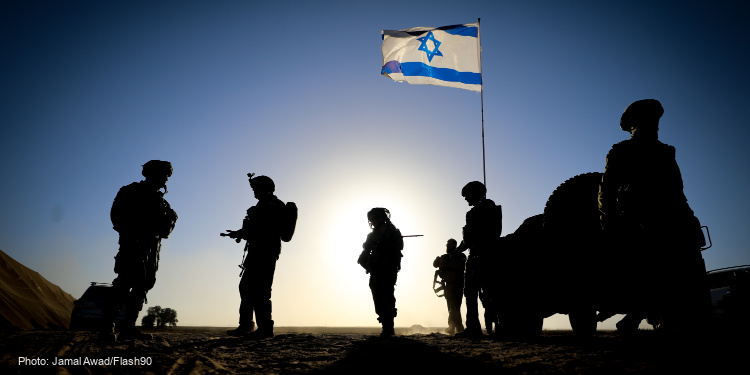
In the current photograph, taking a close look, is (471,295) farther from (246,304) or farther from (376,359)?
(246,304)

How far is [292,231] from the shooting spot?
559cm

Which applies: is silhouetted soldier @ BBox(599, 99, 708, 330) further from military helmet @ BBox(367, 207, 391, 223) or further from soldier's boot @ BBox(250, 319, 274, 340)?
soldier's boot @ BBox(250, 319, 274, 340)

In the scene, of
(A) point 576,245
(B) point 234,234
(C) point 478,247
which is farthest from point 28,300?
(A) point 576,245

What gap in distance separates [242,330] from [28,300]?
14285 millimetres

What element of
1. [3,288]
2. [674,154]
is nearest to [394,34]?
[674,154]

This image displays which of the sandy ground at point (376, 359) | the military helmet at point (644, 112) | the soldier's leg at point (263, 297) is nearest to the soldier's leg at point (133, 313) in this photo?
the sandy ground at point (376, 359)

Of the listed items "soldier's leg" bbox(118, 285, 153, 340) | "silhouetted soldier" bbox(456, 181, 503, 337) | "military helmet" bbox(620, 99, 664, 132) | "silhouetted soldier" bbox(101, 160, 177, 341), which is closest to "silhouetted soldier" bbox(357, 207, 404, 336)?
"silhouetted soldier" bbox(456, 181, 503, 337)

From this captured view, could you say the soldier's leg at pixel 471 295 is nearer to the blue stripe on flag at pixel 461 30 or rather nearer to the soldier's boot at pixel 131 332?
the soldier's boot at pixel 131 332

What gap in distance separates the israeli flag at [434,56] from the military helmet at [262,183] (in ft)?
18.5

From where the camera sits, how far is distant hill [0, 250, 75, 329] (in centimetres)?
1233

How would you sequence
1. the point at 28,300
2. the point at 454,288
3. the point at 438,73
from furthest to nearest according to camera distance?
the point at 28,300 < the point at 454,288 < the point at 438,73

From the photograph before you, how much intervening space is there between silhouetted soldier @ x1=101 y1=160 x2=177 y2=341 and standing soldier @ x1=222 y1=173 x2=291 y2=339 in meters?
1.04

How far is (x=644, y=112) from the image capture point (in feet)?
9.67

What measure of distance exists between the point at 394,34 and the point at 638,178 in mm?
9012
